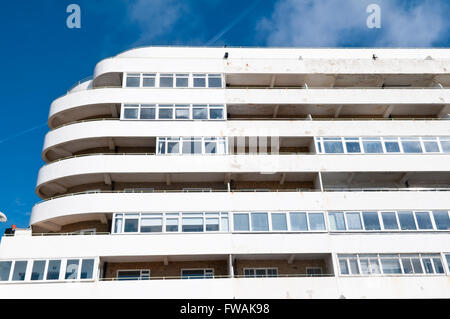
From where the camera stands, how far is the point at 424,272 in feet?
70.6

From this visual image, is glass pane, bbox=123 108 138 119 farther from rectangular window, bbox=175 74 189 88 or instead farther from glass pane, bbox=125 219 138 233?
A: glass pane, bbox=125 219 138 233

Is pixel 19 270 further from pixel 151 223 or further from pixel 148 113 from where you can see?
pixel 148 113

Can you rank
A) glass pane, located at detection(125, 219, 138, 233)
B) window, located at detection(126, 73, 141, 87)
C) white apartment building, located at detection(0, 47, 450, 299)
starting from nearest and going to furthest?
white apartment building, located at detection(0, 47, 450, 299) < glass pane, located at detection(125, 219, 138, 233) < window, located at detection(126, 73, 141, 87)

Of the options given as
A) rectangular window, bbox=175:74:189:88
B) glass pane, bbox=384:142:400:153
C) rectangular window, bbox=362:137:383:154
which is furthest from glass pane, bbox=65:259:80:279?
glass pane, bbox=384:142:400:153

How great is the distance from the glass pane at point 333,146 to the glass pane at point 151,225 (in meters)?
11.0

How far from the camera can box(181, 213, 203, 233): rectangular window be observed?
882 inches

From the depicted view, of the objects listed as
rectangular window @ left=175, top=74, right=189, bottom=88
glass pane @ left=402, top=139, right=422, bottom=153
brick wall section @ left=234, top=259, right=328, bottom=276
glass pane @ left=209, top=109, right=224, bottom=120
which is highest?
rectangular window @ left=175, top=74, right=189, bottom=88

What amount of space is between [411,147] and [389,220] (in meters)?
5.41

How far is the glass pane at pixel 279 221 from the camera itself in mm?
22609

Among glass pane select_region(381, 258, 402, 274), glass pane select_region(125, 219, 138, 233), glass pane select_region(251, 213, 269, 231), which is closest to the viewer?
glass pane select_region(381, 258, 402, 274)

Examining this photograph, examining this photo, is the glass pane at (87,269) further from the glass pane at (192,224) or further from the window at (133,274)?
the glass pane at (192,224)

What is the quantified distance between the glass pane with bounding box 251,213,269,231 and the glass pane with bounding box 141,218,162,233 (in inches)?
202

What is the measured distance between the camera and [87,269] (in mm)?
20906

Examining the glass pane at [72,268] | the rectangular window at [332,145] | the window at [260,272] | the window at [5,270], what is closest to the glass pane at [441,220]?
the rectangular window at [332,145]
